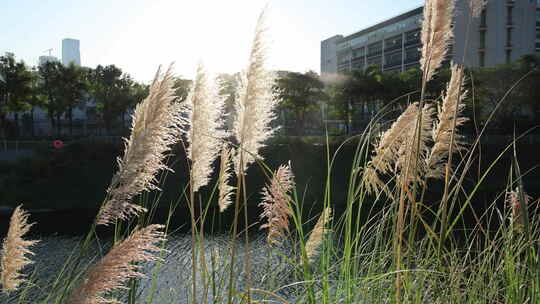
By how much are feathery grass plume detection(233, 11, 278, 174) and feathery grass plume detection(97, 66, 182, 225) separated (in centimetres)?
23

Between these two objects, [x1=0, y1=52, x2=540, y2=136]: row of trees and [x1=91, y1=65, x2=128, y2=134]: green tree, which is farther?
[x1=91, y1=65, x2=128, y2=134]: green tree

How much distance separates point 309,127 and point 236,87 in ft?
163

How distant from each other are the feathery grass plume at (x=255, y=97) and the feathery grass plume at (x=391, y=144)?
653 mm

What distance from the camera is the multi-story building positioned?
5256 cm

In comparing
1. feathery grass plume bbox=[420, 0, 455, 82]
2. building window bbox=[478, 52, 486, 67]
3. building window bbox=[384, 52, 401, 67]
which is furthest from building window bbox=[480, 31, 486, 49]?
feathery grass plume bbox=[420, 0, 455, 82]

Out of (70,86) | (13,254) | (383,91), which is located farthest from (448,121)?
(70,86)

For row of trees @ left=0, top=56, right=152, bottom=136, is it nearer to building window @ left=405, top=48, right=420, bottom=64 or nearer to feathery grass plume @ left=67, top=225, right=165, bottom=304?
building window @ left=405, top=48, right=420, bottom=64

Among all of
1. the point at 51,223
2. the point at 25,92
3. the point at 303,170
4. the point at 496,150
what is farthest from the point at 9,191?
the point at 496,150

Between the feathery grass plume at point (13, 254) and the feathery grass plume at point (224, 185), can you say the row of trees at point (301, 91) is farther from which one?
the feathery grass plume at point (13, 254)

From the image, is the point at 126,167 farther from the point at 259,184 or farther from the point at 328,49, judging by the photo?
the point at 328,49

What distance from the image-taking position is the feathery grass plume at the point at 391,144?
2.12m

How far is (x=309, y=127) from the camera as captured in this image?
168 ft

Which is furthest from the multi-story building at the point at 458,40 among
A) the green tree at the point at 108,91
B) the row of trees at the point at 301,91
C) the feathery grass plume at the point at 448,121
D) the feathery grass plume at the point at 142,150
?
the feathery grass plume at the point at 142,150

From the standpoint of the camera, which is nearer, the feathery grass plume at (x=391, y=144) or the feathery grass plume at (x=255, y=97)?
the feathery grass plume at (x=255, y=97)
